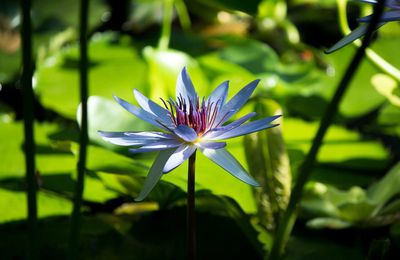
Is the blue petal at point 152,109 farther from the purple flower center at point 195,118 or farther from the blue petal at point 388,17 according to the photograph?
the blue petal at point 388,17

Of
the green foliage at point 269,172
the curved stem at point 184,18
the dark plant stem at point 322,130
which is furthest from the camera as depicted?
the curved stem at point 184,18

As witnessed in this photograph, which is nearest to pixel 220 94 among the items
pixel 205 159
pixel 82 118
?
pixel 82 118

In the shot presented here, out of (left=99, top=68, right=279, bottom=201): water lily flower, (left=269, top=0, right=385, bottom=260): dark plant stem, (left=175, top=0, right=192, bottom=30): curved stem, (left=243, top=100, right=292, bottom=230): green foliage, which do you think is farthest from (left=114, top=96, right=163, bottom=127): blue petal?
(left=175, top=0, right=192, bottom=30): curved stem

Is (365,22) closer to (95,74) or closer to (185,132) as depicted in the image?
(185,132)

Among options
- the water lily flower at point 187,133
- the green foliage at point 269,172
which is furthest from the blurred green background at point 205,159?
the water lily flower at point 187,133

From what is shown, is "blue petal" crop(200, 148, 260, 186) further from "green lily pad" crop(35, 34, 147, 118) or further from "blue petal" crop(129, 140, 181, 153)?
"green lily pad" crop(35, 34, 147, 118)

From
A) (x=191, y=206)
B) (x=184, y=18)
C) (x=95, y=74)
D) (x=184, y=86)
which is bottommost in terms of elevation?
(x=191, y=206)
